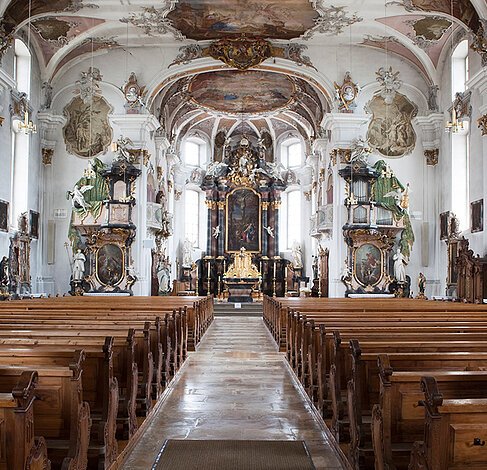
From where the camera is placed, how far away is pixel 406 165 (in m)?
22.3

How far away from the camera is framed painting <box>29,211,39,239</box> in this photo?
2061cm

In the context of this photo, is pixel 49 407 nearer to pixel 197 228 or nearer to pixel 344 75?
pixel 344 75

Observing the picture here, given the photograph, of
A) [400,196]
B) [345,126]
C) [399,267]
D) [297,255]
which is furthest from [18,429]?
[297,255]

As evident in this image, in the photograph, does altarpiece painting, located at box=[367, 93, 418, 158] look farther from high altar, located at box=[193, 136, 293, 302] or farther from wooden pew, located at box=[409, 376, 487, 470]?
wooden pew, located at box=[409, 376, 487, 470]

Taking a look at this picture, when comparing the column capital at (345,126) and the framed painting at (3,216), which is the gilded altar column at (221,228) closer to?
the column capital at (345,126)

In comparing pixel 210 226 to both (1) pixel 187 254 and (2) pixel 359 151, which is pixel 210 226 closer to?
(1) pixel 187 254

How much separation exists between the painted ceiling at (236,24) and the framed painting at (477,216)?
4.72 metres

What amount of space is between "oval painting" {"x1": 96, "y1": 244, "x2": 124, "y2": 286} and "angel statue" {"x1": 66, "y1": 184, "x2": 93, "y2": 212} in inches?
62.1

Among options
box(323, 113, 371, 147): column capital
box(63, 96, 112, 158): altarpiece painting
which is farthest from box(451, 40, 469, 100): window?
box(63, 96, 112, 158): altarpiece painting

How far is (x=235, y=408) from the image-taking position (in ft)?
22.1

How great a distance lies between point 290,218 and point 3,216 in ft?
62.9

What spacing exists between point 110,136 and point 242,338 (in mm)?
11116

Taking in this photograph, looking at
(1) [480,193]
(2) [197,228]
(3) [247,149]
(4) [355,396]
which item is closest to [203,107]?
(3) [247,149]

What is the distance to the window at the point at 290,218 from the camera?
1340 inches
